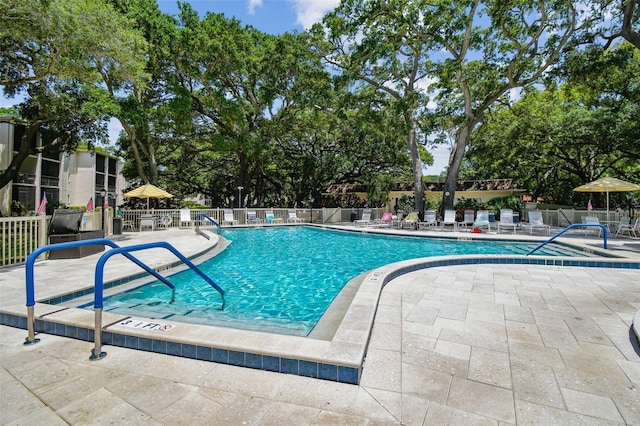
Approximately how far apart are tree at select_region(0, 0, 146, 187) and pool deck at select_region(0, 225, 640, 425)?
272 inches

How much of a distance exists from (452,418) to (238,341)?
67.6 inches

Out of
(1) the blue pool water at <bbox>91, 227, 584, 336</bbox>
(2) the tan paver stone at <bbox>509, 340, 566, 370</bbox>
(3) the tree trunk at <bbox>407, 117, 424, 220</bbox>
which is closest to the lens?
(2) the tan paver stone at <bbox>509, 340, 566, 370</bbox>

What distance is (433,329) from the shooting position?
3.33 meters

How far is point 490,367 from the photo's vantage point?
2.57 m

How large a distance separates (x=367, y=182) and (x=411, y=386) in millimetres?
23021

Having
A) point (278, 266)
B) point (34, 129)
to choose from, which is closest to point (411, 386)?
point (278, 266)

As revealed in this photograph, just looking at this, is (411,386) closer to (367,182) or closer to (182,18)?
(182,18)

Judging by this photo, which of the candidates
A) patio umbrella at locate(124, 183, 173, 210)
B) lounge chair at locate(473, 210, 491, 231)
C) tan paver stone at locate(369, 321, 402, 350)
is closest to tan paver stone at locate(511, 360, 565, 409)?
tan paver stone at locate(369, 321, 402, 350)

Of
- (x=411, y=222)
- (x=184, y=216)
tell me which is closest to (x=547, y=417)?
(x=411, y=222)

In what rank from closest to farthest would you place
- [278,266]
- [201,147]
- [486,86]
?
[278,266] < [486,86] < [201,147]

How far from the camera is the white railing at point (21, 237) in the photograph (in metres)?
6.05

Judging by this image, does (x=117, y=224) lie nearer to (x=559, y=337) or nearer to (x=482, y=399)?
(x=482, y=399)

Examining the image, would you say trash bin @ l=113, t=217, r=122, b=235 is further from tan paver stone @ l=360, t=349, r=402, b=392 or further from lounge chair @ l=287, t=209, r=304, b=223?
tan paver stone @ l=360, t=349, r=402, b=392

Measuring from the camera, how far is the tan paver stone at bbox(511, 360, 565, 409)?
2150 millimetres
